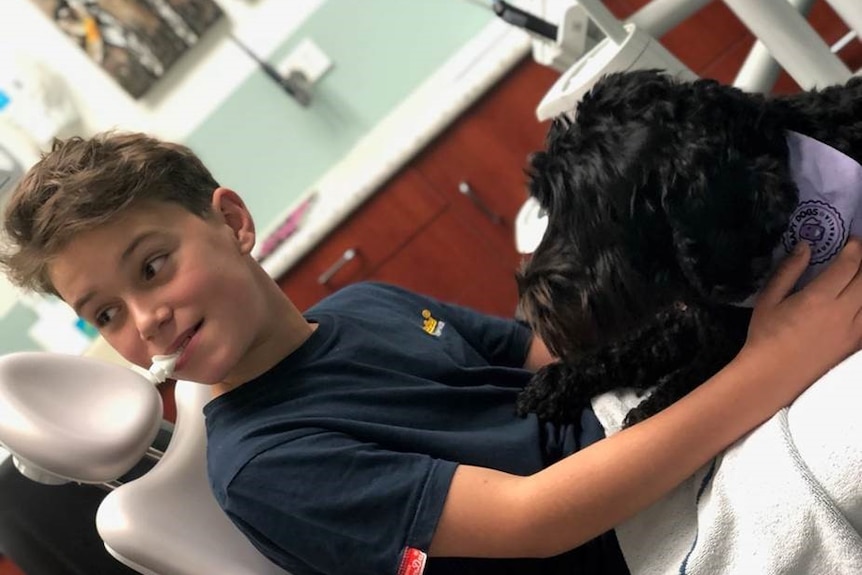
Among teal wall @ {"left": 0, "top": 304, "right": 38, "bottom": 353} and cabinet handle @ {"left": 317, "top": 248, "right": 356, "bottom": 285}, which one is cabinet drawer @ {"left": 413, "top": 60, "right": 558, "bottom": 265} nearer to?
cabinet handle @ {"left": 317, "top": 248, "right": 356, "bottom": 285}

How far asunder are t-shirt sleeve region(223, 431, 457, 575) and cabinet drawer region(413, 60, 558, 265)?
1.45m

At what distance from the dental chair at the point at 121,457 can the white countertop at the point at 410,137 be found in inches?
48.8

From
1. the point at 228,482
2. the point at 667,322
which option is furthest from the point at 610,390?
the point at 228,482

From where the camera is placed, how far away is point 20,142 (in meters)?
2.72

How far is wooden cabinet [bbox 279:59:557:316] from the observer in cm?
223

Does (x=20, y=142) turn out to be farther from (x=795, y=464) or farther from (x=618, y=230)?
(x=795, y=464)

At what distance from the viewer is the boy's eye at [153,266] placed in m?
0.98

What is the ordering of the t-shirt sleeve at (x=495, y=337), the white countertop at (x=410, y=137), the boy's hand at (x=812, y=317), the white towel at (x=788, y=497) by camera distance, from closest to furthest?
the white towel at (x=788, y=497), the boy's hand at (x=812, y=317), the t-shirt sleeve at (x=495, y=337), the white countertop at (x=410, y=137)

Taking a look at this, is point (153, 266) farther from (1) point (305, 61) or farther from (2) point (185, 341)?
(1) point (305, 61)

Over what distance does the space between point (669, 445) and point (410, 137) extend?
1584 millimetres

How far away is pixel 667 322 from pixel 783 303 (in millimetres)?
203

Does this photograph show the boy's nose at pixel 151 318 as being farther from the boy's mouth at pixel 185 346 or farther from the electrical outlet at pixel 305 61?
the electrical outlet at pixel 305 61

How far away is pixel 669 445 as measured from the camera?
81 cm

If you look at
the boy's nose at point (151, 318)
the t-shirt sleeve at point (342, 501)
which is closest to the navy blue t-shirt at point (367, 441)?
the t-shirt sleeve at point (342, 501)
